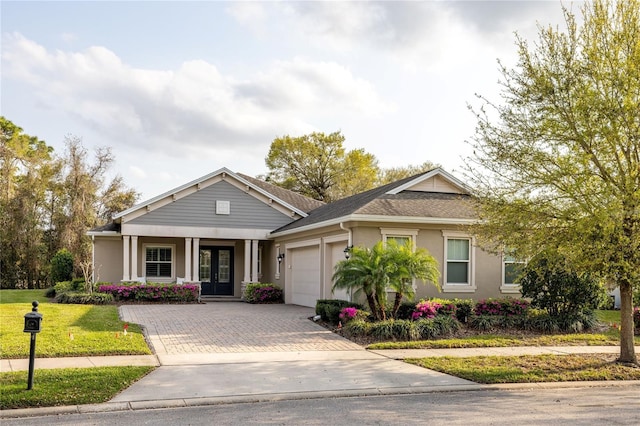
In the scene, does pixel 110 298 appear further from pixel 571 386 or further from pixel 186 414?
pixel 571 386

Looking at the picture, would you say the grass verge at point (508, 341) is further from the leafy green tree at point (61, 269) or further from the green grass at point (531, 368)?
the leafy green tree at point (61, 269)

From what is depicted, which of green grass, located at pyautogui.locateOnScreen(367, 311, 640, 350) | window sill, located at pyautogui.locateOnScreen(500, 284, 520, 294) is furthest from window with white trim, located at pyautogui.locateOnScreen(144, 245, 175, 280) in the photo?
green grass, located at pyautogui.locateOnScreen(367, 311, 640, 350)

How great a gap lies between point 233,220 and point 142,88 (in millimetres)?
8519

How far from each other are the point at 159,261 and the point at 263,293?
5.16 meters

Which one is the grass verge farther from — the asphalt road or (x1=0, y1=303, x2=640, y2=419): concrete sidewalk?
the asphalt road

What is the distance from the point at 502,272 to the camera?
18406 millimetres

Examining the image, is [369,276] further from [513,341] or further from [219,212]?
[219,212]

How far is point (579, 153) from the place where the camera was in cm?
1048

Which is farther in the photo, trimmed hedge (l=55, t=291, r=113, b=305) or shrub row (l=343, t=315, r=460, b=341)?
trimmed hedge (l=55, t=291, r=113, b=305)

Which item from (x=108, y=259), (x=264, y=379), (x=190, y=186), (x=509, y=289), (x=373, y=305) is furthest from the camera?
(x=108, y=259)

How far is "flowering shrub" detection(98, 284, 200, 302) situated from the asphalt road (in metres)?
15.2

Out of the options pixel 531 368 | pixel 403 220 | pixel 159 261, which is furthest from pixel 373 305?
pixel 159 261

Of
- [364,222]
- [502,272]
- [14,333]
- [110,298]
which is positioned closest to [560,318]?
[502,272]

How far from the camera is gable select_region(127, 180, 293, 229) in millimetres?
24234
